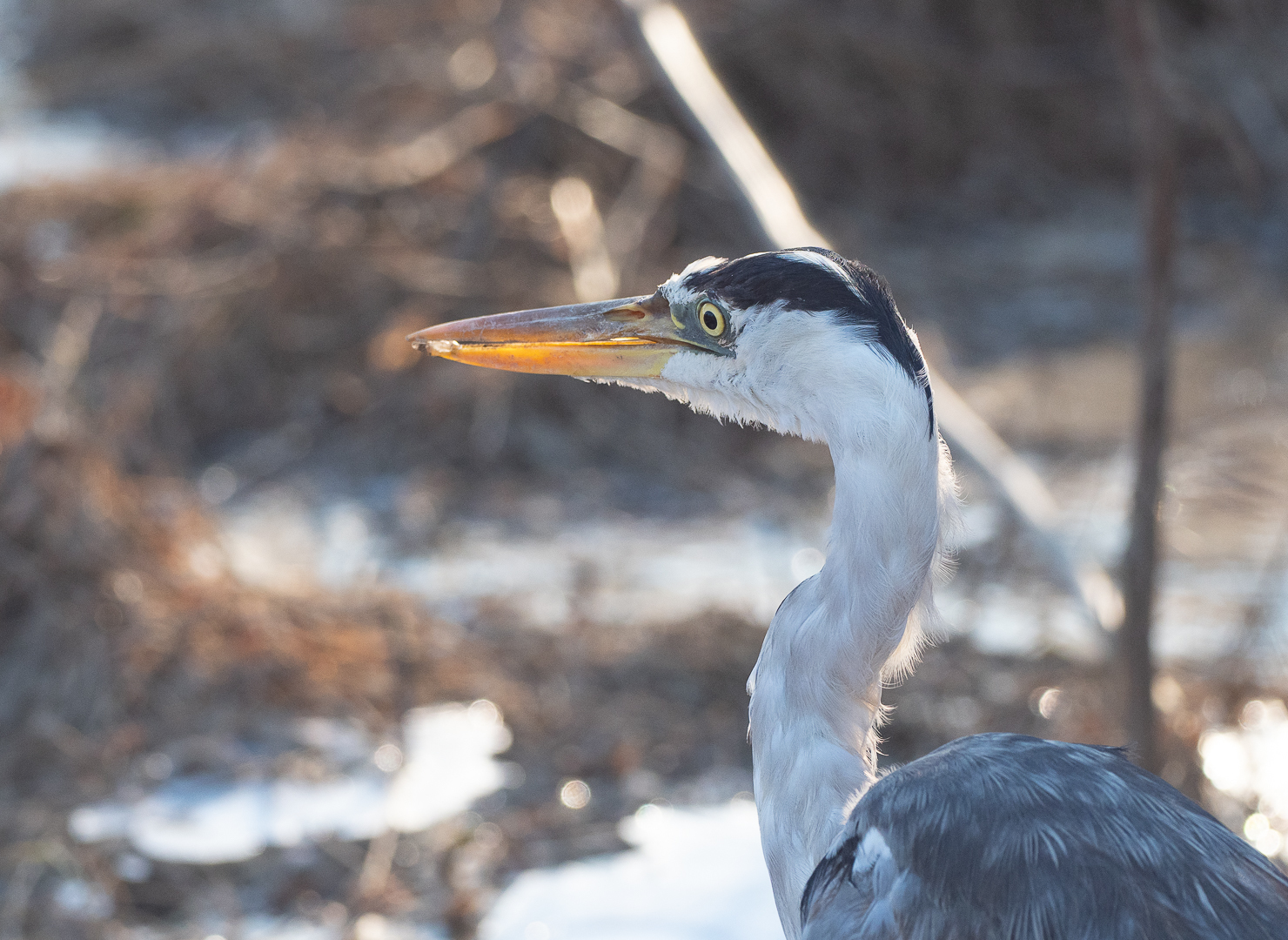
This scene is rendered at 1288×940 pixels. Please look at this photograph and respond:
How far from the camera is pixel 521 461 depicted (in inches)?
241

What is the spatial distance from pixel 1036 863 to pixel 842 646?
1.30ft

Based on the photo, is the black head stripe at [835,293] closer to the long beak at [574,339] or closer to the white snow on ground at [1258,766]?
the long beak at [574,339]

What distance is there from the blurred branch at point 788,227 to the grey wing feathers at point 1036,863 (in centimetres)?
157

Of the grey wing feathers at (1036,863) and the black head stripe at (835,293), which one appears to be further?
the black head stripe at (835,293)

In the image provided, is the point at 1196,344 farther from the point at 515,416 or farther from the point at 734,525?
the point at 515,416

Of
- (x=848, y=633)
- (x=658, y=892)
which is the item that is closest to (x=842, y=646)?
(x=848, y=633)

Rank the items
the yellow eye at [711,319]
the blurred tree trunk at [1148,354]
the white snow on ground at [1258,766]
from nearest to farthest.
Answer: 1. the yellow eye at [711,319]
2. the blurred tree trunk at [1148,354]
3. the white snow on ground at [1258,766]

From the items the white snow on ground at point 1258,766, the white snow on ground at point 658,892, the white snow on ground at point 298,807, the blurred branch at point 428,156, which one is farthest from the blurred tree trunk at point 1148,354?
the blurred branch at point 428,156

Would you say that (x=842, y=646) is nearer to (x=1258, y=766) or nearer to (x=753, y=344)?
(x=753, y=344)

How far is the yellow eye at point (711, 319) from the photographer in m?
1.98

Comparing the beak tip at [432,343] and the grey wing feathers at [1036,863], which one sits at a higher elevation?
the beak tip at [432,343]

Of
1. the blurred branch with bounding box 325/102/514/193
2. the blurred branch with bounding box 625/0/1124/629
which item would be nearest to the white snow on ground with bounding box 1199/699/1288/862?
the blurred branch with bounding box 625/0/1124/629

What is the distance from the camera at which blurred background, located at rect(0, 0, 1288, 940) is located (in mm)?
3621

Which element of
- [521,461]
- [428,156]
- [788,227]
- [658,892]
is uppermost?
[428,156]
